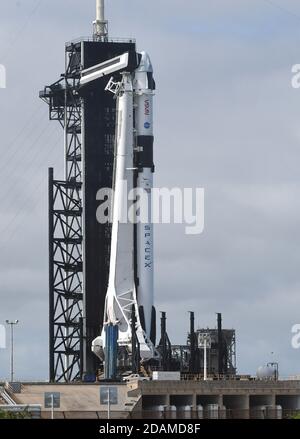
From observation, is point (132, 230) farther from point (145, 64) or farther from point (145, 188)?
point (145, 64)

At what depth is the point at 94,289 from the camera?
186625mm

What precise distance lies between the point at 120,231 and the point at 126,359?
12.6 metres

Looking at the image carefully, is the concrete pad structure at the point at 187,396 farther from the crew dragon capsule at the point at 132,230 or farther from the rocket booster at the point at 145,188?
the rocket booster at the point at 145,188

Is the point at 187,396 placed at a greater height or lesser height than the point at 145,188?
lesser

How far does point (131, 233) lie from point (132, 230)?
1.03 feet

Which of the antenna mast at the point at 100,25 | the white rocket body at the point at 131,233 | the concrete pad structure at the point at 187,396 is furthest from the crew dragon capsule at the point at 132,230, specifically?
the antenna mast at the point at 100,25

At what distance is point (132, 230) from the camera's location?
179 m

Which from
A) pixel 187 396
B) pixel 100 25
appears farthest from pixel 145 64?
pixel 187 396

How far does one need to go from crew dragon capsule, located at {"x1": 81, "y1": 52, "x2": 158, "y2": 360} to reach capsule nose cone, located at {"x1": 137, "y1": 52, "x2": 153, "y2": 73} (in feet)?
9.30

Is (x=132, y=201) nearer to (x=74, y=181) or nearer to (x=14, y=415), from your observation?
(x=74, y=181)

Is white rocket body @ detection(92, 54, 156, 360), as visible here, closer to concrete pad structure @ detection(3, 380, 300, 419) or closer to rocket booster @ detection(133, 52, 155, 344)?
rocket booster @ detection(133, 52, 155, 344)

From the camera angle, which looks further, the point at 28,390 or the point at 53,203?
the point at 53,203
